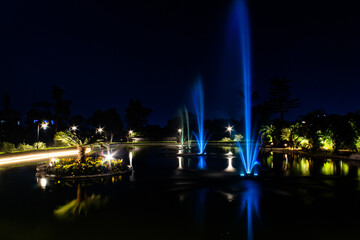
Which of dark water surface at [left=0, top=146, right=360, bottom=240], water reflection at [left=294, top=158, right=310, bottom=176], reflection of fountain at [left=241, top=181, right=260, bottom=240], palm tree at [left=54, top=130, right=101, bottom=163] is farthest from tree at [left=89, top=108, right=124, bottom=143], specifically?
reflection of fountain at [left=241, top=181, right=260, bottom=240]

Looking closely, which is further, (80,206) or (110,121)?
(110,121)

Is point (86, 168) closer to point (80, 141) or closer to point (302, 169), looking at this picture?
point (80, 141)

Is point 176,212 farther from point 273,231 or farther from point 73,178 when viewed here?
point 73,178

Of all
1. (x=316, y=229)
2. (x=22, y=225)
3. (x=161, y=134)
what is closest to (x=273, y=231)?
(x=316, y=229)

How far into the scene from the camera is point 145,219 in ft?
27.1

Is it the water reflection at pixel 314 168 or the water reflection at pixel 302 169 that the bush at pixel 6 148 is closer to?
the water reflection at pixel 314 168

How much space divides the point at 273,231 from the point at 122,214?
528 cm

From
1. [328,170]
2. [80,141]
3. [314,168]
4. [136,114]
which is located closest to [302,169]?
[314,168]

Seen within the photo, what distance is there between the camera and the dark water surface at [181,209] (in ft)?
23.7

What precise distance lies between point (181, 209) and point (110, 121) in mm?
74402

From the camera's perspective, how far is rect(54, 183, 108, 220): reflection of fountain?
8.81m

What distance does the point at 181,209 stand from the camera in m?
9.38

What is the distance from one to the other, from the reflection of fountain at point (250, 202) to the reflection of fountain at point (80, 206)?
5915mm

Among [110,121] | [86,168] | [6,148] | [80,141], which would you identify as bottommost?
[86,168]
